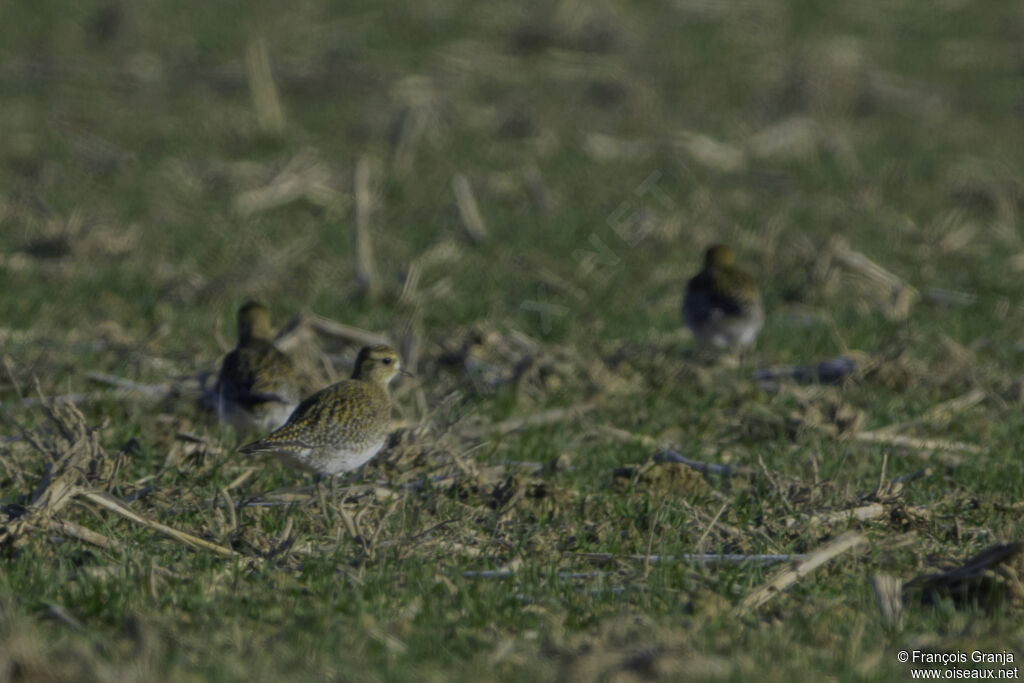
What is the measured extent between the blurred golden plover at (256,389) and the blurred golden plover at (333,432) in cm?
62

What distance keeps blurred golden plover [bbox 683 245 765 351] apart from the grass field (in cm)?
31

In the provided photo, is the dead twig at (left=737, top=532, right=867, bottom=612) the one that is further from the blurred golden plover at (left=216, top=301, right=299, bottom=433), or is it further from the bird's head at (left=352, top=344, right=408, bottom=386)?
the blurred golden plover at (left=216, top=301, right=299, bottom=433)

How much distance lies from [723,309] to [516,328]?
1.99 metres

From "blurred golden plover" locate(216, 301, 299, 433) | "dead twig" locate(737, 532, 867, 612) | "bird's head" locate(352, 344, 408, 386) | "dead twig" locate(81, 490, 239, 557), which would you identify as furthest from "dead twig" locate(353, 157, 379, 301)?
"dead twig" locate(737, 532, 867, 612)

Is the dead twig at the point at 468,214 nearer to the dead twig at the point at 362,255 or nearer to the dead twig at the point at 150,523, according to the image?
the dead twig at the point at 362,255

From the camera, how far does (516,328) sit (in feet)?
42.2

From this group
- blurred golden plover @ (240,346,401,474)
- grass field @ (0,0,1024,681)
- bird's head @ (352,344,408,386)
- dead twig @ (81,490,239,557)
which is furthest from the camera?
bird's head @ (352,344,408,386)

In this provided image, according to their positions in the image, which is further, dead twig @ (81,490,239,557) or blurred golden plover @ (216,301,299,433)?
blurred golden plover @ (216,301,299,433)

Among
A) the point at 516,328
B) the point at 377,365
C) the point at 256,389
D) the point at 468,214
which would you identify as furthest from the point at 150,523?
the point at 468,214

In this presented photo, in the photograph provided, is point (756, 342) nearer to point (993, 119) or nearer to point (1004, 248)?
point (1004, 248)

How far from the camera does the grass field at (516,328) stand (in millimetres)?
6551

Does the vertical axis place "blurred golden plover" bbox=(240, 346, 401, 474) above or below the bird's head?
above

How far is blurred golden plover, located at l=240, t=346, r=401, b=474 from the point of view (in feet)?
27.0

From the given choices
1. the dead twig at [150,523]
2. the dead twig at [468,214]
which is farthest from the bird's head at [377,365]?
the dead twig at [468,214]
